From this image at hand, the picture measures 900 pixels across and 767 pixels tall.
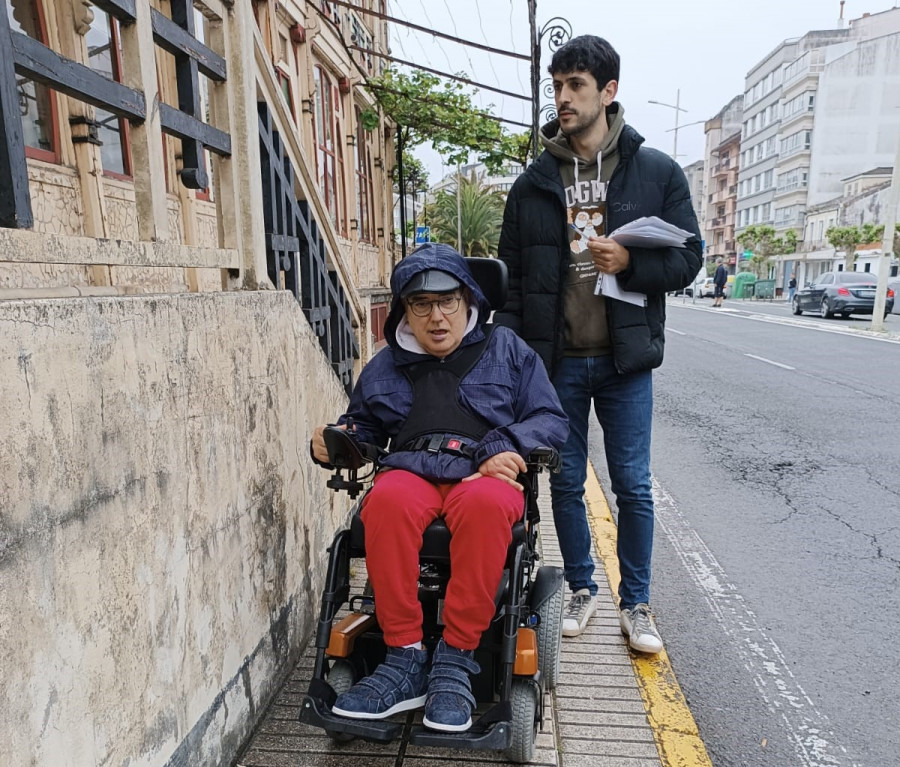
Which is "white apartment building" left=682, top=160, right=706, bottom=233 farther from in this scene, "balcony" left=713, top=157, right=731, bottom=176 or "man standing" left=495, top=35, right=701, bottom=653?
"man standing" left=495, top=35, right=701, bottom=653

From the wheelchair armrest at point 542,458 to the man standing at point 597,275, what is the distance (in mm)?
668

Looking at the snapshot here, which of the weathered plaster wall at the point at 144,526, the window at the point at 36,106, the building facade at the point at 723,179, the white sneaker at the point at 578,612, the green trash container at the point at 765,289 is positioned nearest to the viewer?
the weathered plaster wall at the point at 144,526

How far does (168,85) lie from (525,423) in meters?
4.23

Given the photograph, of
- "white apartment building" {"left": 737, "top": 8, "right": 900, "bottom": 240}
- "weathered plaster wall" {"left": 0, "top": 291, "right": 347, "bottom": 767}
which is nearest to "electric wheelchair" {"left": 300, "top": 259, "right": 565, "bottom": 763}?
"weathered plaster wall" {"left": 0, "top": 291, "right": 347, "bottom": 767}

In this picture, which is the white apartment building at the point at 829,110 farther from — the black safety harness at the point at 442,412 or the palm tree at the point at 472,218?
the black safety harness at the point at 442,412

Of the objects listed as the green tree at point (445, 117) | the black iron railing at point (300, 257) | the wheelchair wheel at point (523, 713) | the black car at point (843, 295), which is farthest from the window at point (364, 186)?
the black car at point (843, 295)

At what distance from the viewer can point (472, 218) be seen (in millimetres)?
16609

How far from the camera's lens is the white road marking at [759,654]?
2.37 m

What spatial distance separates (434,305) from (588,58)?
1122mm

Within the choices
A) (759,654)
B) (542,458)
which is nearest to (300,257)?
(542,458)

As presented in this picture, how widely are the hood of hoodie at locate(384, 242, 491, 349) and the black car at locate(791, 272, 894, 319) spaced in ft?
71.8

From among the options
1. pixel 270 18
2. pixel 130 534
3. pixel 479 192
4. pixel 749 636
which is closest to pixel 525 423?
pixel 130 534

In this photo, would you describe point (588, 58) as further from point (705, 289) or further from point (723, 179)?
point (723, 179)

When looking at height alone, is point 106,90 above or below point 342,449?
above
